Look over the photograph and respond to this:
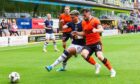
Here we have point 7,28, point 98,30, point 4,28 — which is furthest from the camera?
point 7,28

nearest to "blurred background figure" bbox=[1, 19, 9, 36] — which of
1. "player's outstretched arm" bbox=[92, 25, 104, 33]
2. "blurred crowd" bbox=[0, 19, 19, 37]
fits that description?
"blurred crowd" bbox=[0, 19, 19, 37]

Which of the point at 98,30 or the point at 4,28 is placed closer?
the point at 98,30

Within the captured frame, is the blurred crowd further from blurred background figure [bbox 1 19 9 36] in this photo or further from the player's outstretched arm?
the player's outstretched arm

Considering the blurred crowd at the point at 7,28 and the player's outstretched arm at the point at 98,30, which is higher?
the player's outstretched arm at the point at 98,30

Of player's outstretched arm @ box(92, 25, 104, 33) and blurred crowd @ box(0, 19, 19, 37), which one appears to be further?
blurred crowd @ box(0, 19, 19, 37)

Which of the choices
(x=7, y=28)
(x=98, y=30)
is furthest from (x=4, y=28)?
(x=98, y=30)

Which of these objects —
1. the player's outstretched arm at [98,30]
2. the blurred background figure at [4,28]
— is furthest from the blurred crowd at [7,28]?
the player's outstretched arm at [98,30]

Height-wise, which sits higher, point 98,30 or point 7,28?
point 98,30

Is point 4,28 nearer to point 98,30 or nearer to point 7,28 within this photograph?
point 7,28

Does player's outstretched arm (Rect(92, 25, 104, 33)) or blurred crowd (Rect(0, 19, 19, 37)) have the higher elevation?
player's outstretched arm (Rect(92, 25, 104, 33))

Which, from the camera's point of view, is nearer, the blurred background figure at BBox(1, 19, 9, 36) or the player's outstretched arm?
the player's outstretched arm

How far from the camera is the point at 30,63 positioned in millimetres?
17859

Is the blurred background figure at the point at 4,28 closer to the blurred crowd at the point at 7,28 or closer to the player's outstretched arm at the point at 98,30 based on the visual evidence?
the blurred crowd at the point at 7,28

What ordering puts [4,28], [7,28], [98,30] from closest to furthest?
[98,30] < [4,28] < [7,28]
